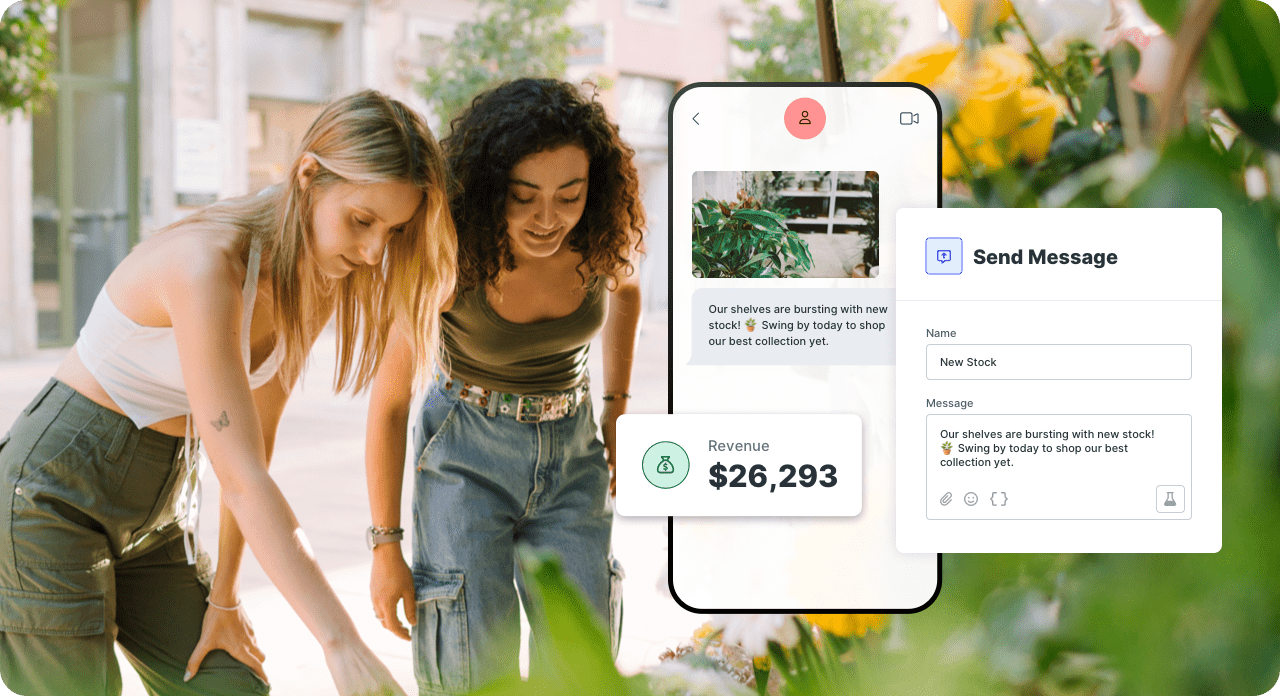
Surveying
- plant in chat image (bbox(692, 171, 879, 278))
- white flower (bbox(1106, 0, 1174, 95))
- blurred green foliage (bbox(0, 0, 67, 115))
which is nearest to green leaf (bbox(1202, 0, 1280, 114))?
white flower (bbox(1106, 0, 1174, 95))

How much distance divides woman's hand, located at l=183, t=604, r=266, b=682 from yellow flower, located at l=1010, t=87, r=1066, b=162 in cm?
39

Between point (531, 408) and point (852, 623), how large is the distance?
0.69 ft

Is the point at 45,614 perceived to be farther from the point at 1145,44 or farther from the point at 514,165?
the point at 1145,44

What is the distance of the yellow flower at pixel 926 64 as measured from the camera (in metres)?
0.31

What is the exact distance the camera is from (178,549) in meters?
0.47

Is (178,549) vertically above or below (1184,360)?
below

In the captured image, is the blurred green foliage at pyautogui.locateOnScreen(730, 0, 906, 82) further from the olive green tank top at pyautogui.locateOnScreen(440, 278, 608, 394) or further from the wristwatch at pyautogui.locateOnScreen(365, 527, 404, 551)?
the wristwatch at pyautogui.locateOnScreen(365, 527, 404, 551)

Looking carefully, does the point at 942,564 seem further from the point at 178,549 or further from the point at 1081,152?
the point at 178,549

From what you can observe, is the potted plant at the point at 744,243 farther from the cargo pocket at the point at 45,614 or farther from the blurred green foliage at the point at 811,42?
the cargo pocket at the point at 45,614

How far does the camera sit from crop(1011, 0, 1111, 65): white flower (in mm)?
296

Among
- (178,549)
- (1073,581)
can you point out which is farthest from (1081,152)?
(178,549)

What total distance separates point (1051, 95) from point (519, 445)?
302mm

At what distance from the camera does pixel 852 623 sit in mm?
334

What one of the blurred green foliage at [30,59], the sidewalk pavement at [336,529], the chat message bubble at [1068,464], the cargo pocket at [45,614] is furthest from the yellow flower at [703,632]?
the blurred green foliage at [30,59]
